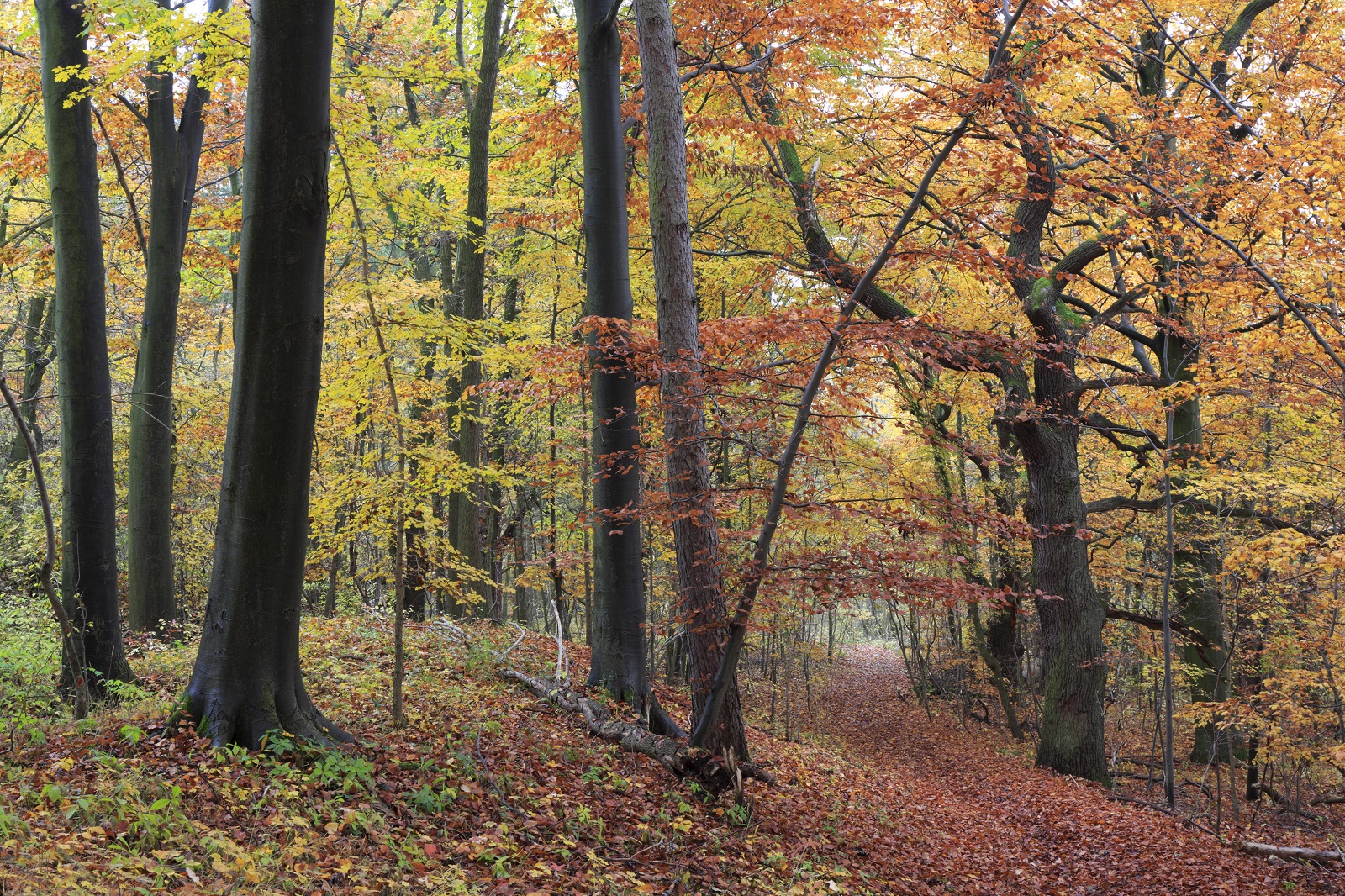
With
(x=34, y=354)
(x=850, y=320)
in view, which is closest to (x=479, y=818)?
(x=850, y=320)

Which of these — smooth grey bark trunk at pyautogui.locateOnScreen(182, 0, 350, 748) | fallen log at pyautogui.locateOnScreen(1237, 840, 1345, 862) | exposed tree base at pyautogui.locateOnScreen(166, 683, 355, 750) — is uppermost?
smooth grey bark trunk at pyautogui.locateOnScreen(182, 0, 350, 748)

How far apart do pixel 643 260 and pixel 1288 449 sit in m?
12.4

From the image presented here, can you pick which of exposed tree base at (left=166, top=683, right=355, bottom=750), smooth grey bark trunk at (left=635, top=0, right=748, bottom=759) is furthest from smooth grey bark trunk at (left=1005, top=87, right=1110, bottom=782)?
exposed tree base at (left=166, top=683, right=355, bottom=750)

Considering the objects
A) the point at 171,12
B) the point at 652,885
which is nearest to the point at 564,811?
the point at 652,885

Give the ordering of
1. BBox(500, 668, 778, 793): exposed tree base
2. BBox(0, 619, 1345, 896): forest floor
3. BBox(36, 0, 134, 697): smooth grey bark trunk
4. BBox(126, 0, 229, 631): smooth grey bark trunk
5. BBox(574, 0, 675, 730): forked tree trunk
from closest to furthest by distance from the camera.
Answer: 1. BBox(0, 619, 1345, 896): forest floor
2. BBox(36, 0, 134, 697): smooth grey bark trunk
3. BBox(500, 668, 778, 793): exposed tree base
4. BBox(574, 0, 675, 730): forked tree trunk
5. BBox(126, 0, 229, 631): smooth grey bark trunk

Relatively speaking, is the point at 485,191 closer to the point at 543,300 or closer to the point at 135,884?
the point at 543,300

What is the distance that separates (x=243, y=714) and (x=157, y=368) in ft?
20.8

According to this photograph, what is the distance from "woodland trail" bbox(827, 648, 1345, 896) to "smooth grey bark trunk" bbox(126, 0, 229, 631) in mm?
7989

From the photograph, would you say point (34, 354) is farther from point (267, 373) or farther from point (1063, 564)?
point (1063, 564)

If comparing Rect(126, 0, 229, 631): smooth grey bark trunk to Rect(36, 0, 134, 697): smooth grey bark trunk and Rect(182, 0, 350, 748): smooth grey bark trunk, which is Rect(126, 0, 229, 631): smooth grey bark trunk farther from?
Rect(182, 0, 350, 748): smooth grey bark trunk

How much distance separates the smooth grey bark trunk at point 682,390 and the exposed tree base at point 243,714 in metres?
2.60

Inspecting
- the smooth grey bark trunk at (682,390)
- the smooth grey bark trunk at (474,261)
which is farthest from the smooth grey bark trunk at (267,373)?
A: the smooth grey bark trunk at (474,261)

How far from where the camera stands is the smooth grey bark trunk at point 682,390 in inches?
238

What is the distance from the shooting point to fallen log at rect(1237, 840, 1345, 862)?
8.19 meters
